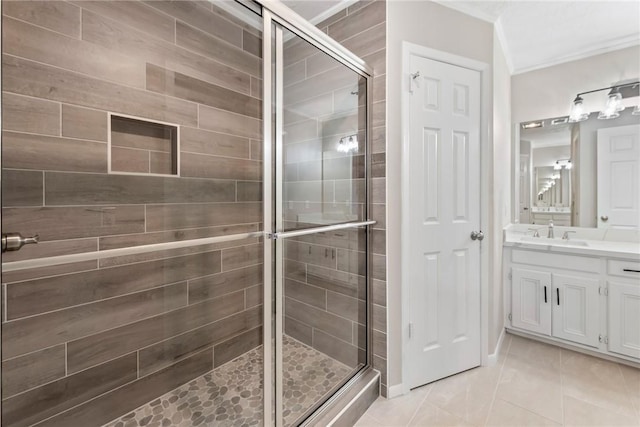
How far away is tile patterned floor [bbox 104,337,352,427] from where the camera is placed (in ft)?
4.58

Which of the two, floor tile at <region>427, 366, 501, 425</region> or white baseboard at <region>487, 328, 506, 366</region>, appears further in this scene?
white baseboard at <region>487, 328, 506, 366</region>

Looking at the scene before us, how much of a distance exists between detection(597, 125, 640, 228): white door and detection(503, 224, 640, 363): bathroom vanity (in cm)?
12

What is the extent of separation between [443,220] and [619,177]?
1741 millimetres

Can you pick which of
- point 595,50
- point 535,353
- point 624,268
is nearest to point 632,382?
point 535,353

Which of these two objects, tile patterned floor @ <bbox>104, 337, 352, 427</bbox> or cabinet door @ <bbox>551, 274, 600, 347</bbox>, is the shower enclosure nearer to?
tile patterned floor @ <bbox>104, 337, 352, 427</bbox>

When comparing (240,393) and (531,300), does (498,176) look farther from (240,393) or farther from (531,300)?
(240,393)

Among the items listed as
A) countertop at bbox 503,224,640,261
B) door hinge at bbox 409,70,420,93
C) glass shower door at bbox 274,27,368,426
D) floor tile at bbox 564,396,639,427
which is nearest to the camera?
glass shower door at bbox 274,27,368,426

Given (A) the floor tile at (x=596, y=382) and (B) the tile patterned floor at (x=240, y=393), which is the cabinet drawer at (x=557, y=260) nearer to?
(A) the floor tile at (x=596, y=382)

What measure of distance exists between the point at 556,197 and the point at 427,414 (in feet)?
7.50

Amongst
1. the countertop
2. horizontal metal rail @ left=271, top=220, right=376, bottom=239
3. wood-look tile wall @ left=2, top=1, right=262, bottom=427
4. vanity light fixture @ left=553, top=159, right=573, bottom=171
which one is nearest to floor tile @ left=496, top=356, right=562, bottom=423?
the countertop

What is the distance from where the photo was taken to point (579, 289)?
2207 millimetres

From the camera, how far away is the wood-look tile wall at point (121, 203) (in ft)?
4.08

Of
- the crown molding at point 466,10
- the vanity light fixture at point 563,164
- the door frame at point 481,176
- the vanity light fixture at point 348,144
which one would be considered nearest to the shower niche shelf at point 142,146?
the vanity light fixture at point 348,144

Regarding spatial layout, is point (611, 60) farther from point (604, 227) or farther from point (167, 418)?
point (167, 418)
